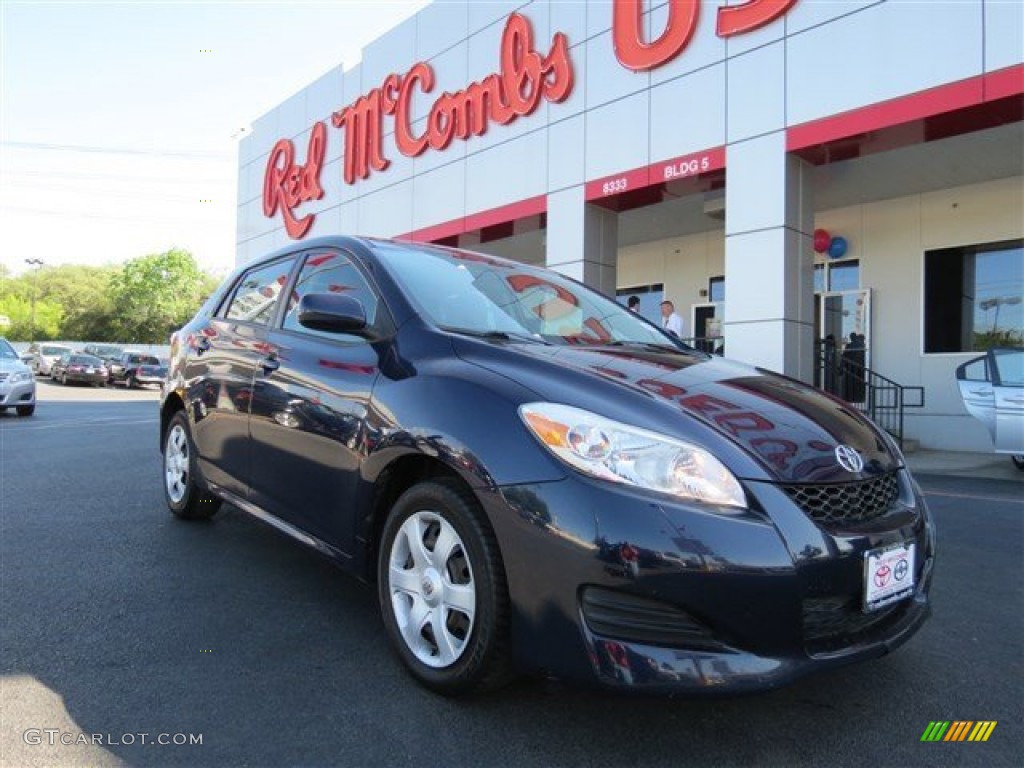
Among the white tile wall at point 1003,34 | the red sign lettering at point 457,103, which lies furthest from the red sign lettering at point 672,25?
the white tile wall at point 1003,34

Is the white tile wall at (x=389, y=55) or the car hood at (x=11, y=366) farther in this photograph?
the white tile wall at (x=389, y=55)

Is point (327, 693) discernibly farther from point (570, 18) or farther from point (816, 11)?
point (570, 18)

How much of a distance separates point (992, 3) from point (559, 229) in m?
6.46

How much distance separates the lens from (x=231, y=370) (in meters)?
4.03

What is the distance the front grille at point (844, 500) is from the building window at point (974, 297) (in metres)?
11.1

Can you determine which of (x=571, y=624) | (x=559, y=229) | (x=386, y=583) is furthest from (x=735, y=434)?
(x=559, y=229)

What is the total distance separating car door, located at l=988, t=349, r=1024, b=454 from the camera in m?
8.09

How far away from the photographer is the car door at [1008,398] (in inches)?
318

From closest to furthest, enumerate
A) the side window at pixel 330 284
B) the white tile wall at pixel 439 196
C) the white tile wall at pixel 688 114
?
the side window at pixel 330 284 → the white tile wall at pixel 688 114 → the white tile wall at pixel 439 196

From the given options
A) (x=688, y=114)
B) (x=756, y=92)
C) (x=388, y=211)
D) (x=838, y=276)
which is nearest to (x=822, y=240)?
(x=838, y=276)

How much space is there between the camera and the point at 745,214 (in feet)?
32.2

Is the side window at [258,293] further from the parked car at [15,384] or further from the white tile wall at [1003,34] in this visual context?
the parked car at [15,384]

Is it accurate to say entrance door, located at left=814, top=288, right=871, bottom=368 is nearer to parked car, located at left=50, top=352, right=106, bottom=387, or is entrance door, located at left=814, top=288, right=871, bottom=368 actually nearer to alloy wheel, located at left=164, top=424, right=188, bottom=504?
alloy wheel, located at left=164, top=424, right=188, bottom=504

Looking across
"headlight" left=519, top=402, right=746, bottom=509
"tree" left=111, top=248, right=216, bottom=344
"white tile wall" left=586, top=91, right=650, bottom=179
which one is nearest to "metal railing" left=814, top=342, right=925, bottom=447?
"white tile wall" left=586, top=91, right=650, bottom=179
